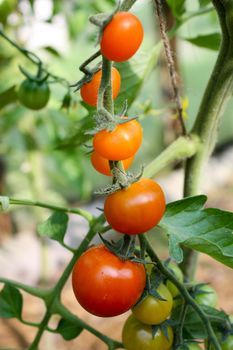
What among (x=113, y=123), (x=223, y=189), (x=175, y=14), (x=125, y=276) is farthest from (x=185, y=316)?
(x=223, y=189)

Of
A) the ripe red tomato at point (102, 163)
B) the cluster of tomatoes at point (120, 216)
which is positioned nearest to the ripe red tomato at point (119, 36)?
the cluster of tomatoes at point (120, 216)

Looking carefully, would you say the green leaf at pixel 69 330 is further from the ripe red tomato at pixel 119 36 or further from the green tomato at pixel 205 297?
the ripe red tomato at pixel 119 36

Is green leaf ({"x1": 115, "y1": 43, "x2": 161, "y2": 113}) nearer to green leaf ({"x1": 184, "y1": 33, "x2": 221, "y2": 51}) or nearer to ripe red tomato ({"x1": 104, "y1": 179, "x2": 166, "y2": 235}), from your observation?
green leaf ({"x1": 184, "y1": 33, "x2": 221, "y2": 51})

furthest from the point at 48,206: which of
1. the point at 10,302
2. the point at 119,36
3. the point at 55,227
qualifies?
the point at 119,36

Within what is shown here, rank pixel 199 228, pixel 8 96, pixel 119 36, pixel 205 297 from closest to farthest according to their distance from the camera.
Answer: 1. pixel 119 36
2. pixel 199 228
3. pixel 205 297
4. pixel 8 96

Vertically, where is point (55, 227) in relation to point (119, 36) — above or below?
below

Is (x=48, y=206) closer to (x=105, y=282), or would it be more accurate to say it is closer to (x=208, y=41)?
Result: (x=105, y=282)

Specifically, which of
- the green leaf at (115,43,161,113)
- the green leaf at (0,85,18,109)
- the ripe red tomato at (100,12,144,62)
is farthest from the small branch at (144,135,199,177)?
the green leaf at (0,85,18,109)
